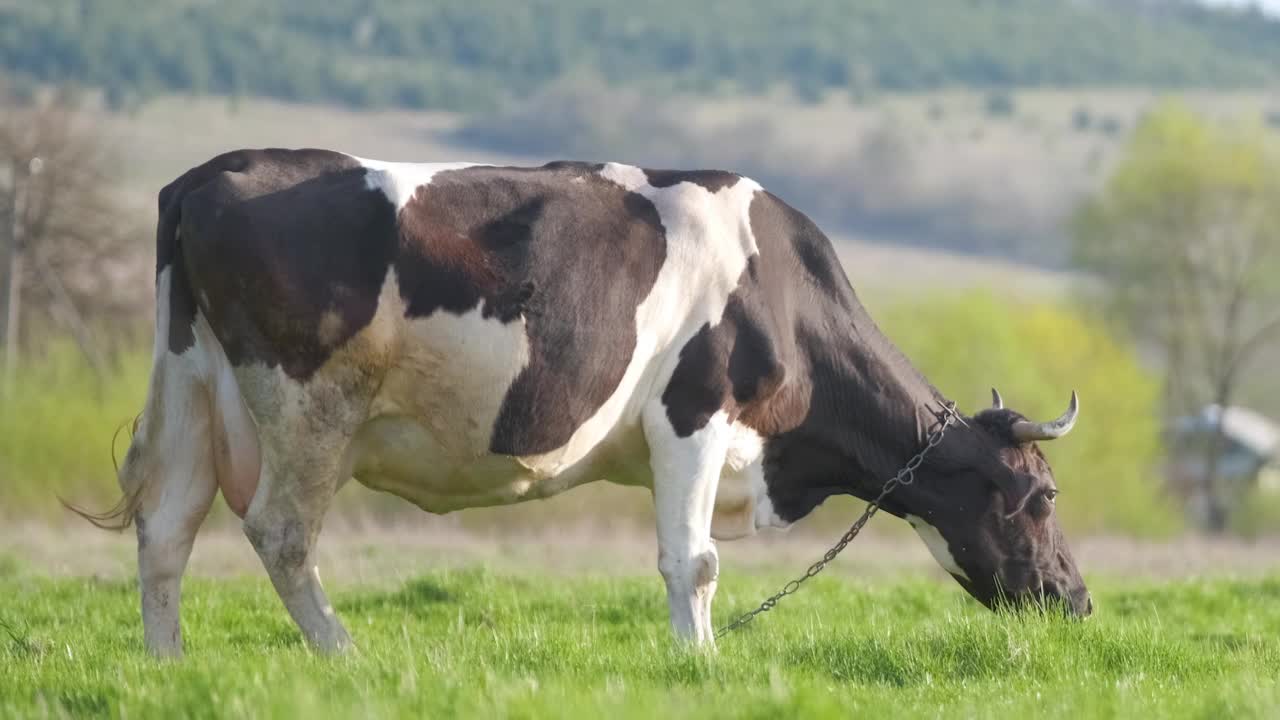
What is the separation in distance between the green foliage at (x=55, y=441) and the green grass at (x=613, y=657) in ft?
72.9

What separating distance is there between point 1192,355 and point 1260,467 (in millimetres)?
22557

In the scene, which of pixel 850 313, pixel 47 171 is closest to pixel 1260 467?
pixel 47 171

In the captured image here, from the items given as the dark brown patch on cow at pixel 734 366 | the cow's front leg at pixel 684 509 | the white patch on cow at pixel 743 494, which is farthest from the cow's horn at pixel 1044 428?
the cow's front leg at pixel 684 509

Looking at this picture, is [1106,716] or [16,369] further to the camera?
[16,369]

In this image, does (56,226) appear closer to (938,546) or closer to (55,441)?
(55,441)

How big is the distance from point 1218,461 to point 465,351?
60.6 meters

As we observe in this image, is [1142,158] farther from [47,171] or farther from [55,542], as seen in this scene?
[55,542]

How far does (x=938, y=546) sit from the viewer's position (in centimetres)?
1069

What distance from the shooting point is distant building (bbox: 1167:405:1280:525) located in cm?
6644

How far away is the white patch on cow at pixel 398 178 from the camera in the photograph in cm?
891

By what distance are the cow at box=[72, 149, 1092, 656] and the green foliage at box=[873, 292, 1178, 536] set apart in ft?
126

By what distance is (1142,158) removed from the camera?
60312 mm

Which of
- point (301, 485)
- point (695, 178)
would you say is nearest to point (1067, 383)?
point (695, 178)

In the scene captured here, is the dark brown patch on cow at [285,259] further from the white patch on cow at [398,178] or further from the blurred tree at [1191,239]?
the blurred tree at [1191,239]
